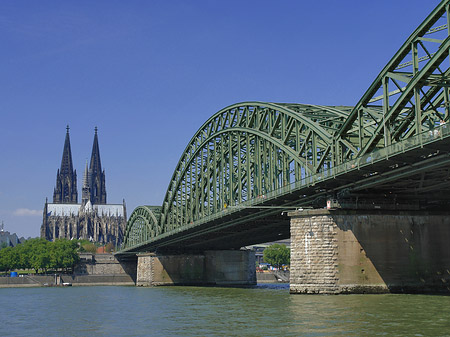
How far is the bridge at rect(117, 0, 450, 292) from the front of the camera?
4500cm

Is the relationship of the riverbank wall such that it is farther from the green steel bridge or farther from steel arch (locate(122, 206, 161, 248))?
the green steel bridge

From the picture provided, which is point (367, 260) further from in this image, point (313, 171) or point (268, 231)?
point (268, 231)

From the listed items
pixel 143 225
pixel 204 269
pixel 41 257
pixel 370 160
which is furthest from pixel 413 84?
pixel 41 257

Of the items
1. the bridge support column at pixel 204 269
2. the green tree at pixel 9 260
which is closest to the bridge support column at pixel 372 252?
the bridge support column at pixel 204 269

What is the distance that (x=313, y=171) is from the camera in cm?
6047

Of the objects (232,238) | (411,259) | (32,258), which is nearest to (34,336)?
(411,259)

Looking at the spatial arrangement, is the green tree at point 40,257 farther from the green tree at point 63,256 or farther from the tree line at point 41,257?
the green tree at point 63,256

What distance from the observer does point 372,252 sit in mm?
52438

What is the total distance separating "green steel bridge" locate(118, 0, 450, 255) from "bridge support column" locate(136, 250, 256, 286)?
4622 mm

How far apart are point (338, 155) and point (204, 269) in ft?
205

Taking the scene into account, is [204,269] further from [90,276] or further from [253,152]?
[90,276]

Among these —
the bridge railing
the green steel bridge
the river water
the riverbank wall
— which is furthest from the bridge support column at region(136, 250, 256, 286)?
the river water

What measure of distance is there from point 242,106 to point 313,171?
23.7 meters

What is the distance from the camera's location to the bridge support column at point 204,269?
112000 mm
